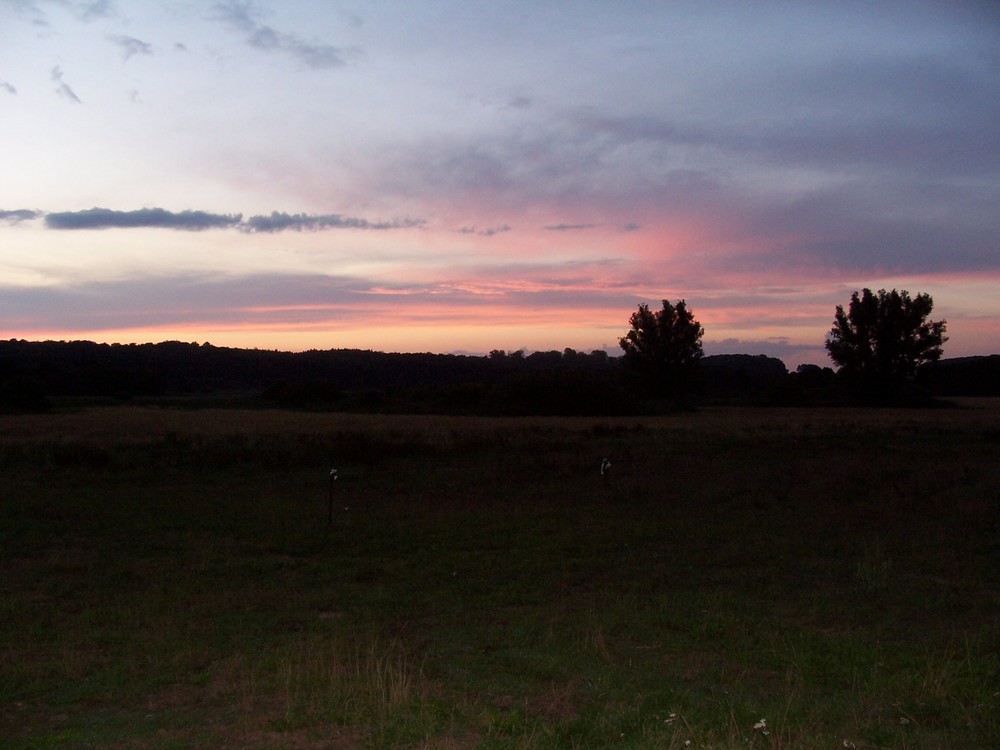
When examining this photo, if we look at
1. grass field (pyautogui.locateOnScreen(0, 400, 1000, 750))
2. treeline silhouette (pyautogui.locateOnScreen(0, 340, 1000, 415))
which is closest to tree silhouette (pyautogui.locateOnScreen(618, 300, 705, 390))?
treeline silhouette (pyautogui.locateOnScreen(0, 340, 1000, 415))

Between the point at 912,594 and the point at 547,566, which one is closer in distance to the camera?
the point at 912,594

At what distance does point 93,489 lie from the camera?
778 inches

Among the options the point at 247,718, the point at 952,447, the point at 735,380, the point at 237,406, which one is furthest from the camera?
the point at 735,380

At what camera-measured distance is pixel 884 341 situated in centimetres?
7538

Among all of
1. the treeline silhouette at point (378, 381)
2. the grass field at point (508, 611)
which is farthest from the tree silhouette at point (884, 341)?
the grass field at point (508, 611)

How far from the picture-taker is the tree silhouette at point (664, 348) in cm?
8331

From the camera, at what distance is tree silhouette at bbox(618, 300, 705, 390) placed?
273ft

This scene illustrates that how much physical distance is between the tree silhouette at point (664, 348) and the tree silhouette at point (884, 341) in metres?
12.6

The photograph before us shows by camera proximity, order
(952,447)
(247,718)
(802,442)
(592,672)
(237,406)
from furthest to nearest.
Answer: (237,406) < (802,442) < (952,447) < (592,672) < (247,718)

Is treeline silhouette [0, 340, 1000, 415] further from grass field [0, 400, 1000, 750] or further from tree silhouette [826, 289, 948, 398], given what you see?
grass field [0, 400, 1000, 750]

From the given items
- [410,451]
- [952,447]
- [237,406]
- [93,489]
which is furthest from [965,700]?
[237,406]

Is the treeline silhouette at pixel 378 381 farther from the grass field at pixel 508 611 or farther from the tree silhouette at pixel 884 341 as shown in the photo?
the grass field at pixel 508 611

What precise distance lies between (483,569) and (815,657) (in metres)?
4.92

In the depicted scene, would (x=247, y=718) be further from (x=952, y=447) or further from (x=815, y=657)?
(x=952, y=447)
